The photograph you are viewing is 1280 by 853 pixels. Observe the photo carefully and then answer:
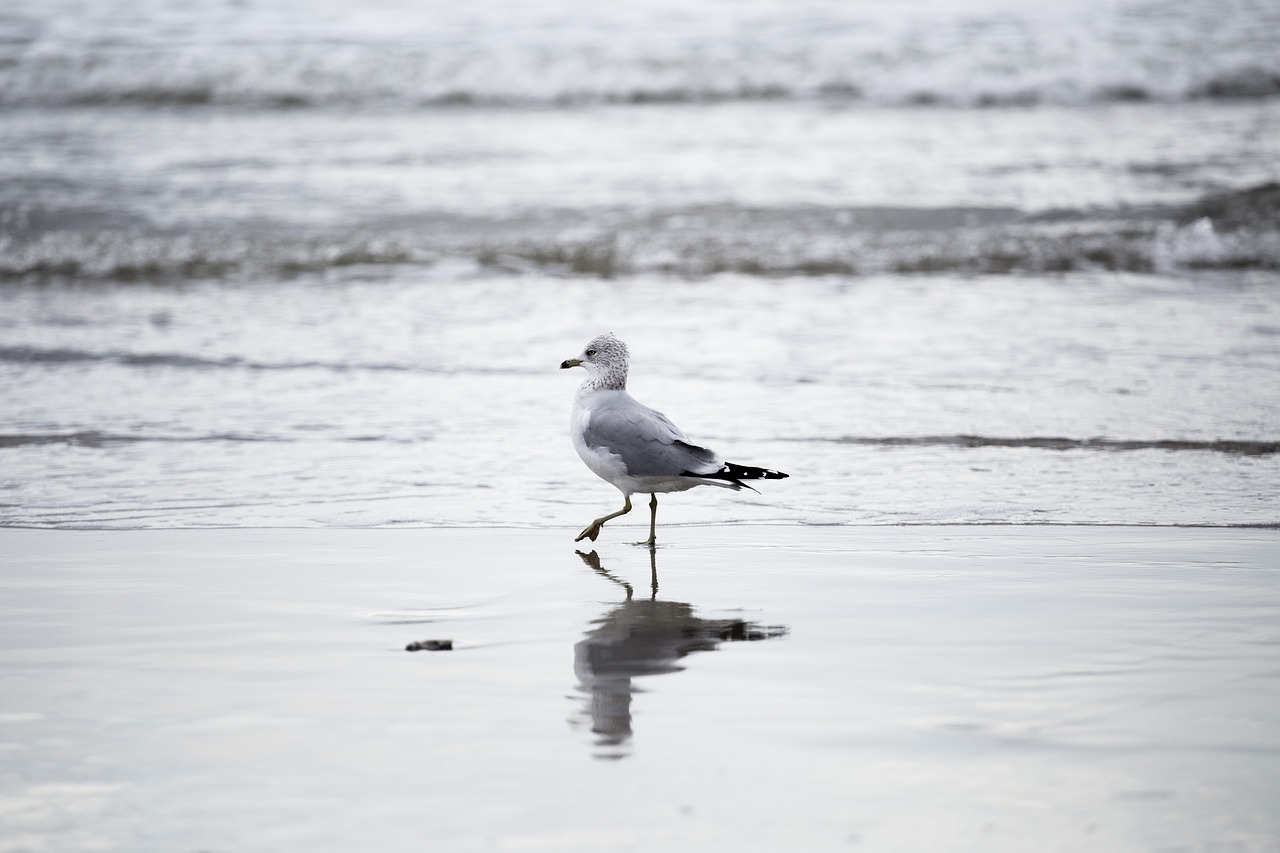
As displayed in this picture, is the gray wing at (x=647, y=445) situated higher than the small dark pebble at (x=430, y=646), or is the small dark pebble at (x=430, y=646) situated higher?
the gray wing at (x=647, y=445)

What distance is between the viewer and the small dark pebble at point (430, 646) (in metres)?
2.95

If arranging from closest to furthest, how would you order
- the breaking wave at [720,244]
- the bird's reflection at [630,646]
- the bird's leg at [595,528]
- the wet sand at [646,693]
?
1. the wet sand at [646,693]
2. the bird's reflection at [630,646]
3. the bird's leg at [595,528]
4. the breaking wave at [720,244]

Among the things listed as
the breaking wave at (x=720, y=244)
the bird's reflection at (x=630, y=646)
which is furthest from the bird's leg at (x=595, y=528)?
the breaking wave at (x=720, y=244)

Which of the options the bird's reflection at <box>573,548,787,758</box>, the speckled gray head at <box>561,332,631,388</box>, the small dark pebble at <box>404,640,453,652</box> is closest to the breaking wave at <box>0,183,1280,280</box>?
the speckled gray head at <box>561,332,631,388</box>

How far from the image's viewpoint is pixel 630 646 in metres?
3.02

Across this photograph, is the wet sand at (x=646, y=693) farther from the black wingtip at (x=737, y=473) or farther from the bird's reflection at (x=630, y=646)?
the black wingtip at (x=737, y=473)

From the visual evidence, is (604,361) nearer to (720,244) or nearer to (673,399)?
(673,399)

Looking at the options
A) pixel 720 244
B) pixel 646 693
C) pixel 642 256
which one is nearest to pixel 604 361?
pixel 646 693

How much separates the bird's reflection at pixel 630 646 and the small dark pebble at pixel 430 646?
0.87 ft

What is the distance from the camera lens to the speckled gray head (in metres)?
4.14

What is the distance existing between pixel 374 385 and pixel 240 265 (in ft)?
13.3

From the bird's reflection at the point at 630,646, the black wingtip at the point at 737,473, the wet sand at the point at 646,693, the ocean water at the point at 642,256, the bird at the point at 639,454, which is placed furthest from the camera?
the ocean water at the point at 642,256

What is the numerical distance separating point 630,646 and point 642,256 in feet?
22.2

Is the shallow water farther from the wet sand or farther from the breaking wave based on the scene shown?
the breaking wave
